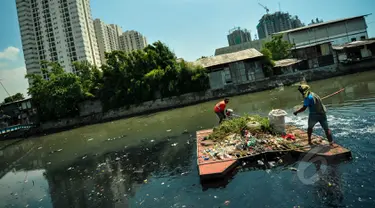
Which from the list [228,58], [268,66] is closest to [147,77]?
[228,58]

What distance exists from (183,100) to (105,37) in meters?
66.0

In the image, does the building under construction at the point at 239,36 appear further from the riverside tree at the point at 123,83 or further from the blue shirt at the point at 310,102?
the blue shirt at the point at 310,102

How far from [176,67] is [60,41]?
5223cm

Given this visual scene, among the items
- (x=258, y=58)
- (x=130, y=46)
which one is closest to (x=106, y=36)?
(x=130, y=46)

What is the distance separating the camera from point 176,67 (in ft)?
102

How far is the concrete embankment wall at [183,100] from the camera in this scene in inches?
1093

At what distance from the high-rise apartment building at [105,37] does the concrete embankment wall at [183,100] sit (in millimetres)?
52399

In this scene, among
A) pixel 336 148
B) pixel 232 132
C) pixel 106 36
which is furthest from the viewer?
pixel 106 36

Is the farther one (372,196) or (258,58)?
(258,58)

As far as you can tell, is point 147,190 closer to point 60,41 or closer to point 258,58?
point 258,58

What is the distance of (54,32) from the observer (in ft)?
220

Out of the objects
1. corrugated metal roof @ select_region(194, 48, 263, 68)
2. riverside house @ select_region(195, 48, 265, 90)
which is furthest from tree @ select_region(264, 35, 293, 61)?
riverside house @ select_region(195, 48, 265, 90)

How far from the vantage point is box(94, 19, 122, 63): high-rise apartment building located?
80.6 metres

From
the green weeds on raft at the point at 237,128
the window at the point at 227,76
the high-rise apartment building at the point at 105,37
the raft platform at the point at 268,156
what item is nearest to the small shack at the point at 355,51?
the window at the point at 227,76
